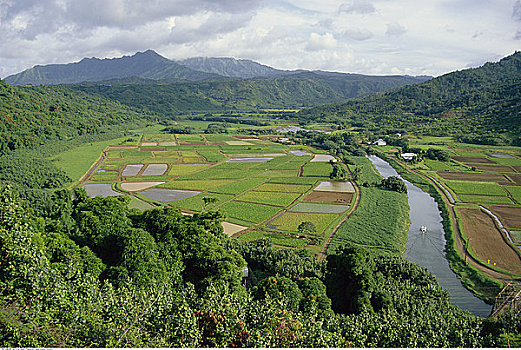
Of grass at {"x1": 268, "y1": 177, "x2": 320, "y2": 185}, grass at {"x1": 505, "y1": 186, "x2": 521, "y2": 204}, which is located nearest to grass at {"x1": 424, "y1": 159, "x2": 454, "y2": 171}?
grass at {"x1": 505, "y1": 186, "x2": 521, "y2": 204}

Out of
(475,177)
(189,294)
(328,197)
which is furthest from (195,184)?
(475,177)

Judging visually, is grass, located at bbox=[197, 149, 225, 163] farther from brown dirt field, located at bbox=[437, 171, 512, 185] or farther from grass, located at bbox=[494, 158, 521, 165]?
grass, located at bbox=[494, 158, 521, 165]

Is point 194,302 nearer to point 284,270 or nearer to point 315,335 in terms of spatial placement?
point 315,335

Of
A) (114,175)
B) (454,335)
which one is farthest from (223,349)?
(114,175)

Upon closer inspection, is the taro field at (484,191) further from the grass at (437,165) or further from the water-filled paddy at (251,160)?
the water-filled paddy at (251,160)

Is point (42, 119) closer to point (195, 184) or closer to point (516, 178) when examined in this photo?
point (195, 184)
